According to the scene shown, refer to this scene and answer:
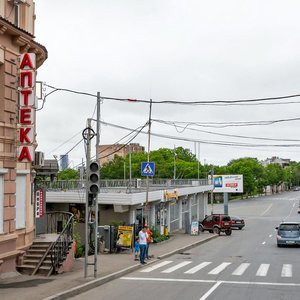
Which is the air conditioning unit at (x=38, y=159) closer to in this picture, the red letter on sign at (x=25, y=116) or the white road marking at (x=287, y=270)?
the red letter on sign at (x=25, y=116)

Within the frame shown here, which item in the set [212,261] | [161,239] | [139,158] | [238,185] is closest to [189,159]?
[139,158]

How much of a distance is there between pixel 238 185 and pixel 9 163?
56.1m

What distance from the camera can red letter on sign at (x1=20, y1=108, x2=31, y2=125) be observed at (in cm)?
1537

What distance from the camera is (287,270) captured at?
19.7m

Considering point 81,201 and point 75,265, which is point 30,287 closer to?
point 75,265

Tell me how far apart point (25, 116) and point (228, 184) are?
5649cm

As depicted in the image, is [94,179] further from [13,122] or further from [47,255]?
[47,255]

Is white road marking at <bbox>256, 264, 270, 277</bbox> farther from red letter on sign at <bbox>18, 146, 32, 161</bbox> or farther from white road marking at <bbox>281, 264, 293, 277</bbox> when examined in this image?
red letter on sign at <bbox>18, 146, 32, 161</bbox>

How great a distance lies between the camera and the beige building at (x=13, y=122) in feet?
50.3

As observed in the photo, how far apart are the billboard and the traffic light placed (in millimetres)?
53830

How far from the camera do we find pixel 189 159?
127000mm

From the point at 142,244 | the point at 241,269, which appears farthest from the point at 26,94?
the point at 241,269

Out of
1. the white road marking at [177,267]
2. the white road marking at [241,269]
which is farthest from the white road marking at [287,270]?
the white road marking at [177,267]

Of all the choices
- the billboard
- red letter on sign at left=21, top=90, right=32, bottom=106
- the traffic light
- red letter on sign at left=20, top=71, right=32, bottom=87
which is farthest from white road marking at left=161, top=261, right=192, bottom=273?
the billboard
